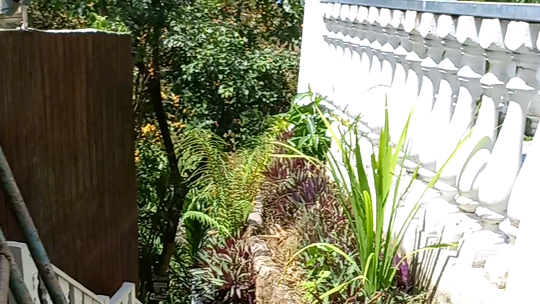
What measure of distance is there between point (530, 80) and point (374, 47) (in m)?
1.34

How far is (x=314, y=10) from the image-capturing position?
4.76 m

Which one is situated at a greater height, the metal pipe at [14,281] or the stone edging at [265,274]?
the metal pipe at [14,281]

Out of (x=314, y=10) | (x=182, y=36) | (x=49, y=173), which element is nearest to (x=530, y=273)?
(x=49, y=173)

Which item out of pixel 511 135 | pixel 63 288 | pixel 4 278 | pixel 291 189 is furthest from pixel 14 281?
pixel 291 189

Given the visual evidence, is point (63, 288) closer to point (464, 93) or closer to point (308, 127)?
point (464, 93)

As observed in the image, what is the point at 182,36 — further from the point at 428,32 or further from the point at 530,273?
the point at 530,273

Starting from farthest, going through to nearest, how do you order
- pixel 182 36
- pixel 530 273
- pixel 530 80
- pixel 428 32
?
1. pixel 182 36
2. pixel 428 32
3. pixel 530 80
4. pixel 530 273

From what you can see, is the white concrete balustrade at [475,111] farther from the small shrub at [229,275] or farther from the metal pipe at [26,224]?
the metal pipe at [26,224]

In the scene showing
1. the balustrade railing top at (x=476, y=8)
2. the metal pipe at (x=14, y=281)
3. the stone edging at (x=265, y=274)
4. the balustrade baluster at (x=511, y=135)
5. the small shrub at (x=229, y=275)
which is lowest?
the small shrub at (x=229, y=275)

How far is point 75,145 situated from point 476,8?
1.82 meters

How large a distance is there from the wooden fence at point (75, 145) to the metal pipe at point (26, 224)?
27.3 inches

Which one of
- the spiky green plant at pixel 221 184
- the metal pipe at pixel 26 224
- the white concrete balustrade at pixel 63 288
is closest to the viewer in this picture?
the metal pipe at pixel 26 224

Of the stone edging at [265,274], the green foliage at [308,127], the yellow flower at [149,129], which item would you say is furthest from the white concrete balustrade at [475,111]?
the yellow flower at [149,129]

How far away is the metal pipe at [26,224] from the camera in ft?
5.07
